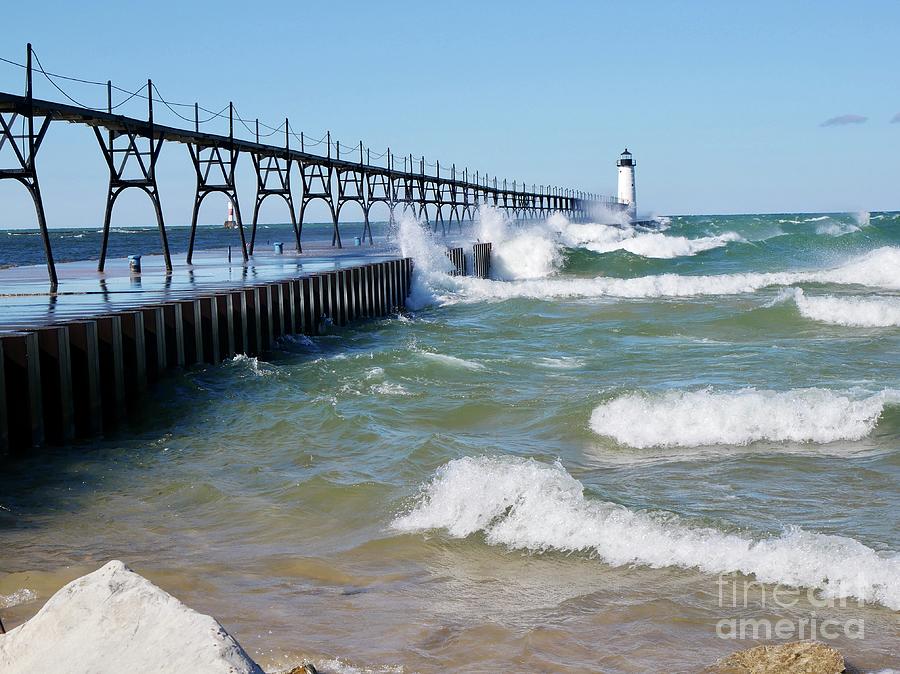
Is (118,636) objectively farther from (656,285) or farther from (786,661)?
(656,285)

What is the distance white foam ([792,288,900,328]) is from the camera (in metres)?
20.7

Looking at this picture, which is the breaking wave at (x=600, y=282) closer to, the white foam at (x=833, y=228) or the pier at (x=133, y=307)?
the pier at (x=133, y=307)

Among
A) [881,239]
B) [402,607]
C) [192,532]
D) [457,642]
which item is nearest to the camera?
[457,642]

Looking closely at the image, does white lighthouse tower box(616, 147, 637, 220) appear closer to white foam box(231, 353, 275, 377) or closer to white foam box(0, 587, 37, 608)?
white foam box(231, 353, 275, 377)

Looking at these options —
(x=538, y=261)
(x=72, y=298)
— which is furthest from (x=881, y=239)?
(x=72, y=298)

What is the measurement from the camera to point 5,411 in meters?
9.03

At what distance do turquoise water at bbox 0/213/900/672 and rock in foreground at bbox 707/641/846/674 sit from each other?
289 millimetres

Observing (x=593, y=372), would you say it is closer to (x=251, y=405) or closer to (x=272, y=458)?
(x=251, y=405)

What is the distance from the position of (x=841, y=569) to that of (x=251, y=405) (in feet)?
26.0

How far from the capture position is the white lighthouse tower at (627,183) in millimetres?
90062

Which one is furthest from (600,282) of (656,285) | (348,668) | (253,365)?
(348,668)

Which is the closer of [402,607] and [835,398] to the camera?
[402,607]

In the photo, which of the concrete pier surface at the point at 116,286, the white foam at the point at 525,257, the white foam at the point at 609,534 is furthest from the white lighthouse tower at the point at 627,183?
the white foam at the point at 609,534

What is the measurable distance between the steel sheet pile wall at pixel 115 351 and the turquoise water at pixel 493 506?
41 cm
